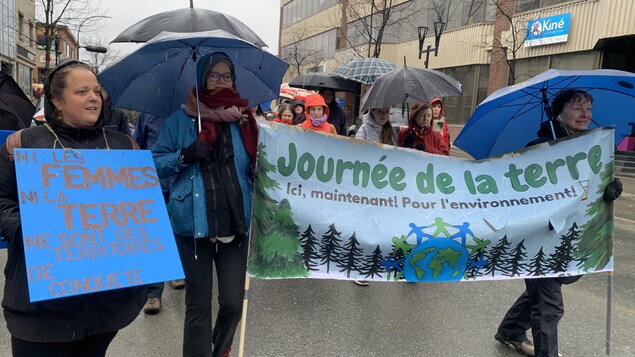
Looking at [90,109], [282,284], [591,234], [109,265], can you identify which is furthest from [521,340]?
[90,109]

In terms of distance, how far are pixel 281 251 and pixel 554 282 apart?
1.85m

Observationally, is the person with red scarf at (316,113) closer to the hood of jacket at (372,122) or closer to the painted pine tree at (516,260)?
the hood of jacket at (372,122)

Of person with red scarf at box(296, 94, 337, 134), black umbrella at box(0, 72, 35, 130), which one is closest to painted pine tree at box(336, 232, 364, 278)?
black umbrella at box(0, 72, 35, 130)

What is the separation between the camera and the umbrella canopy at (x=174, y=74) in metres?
2.78

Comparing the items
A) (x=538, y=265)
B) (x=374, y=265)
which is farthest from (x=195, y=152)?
(x=538, y=265)

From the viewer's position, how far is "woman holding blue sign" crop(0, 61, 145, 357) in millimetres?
1877

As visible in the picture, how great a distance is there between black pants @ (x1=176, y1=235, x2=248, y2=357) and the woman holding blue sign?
1.89 feet

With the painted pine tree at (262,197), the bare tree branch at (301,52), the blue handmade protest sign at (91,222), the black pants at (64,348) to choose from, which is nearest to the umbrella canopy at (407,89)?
the painted pine tree at (262,197)

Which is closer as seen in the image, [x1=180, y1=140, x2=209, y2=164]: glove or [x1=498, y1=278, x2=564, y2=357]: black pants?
[x1=180, y1=140, x2=209, y2=164]: glove

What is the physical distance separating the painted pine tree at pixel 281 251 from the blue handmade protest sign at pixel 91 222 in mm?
809

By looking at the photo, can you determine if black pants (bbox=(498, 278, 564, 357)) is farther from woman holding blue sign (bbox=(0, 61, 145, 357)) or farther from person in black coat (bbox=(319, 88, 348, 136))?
person in black coat (bbox=(319, 88, 348, 136))

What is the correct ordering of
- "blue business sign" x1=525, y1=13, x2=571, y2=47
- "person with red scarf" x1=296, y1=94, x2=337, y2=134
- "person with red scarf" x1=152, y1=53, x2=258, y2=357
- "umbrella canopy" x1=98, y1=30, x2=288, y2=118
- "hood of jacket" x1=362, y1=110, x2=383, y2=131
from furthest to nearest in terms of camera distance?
1. "blue business sign" x1=525, y1=13, x2=571, y2=47
2. "person with red scarf" x1=296, y1=94, x2=337, y2=134
3. "hood of jacket" x1=362, y1=110, x2=383, y2=131
4. "umbrella canopy" x1=98, y1=30, x2=288, y2=118
5. "person with red scarf" x1=152, y1=53, x2=258, y2=357

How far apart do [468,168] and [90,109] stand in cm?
230

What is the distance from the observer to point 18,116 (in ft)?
10.9
